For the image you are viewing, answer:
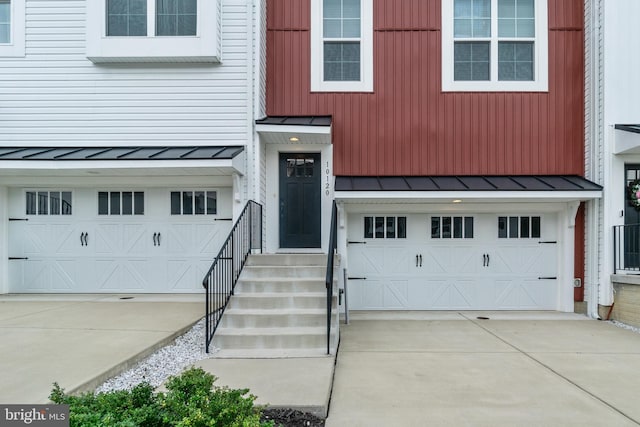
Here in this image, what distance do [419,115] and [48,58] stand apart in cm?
705

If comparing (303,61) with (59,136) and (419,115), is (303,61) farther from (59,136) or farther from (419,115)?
(59,136)

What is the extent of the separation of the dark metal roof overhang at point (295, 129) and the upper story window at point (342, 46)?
896mm

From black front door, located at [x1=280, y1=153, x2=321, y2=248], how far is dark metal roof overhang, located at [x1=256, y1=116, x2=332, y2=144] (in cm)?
42

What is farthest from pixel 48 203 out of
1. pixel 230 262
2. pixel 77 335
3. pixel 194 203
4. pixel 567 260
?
pixel 567 260

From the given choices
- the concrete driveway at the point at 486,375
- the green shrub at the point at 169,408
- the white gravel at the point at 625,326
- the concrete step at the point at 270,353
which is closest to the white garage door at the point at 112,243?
the concrete step at the point at 270,353

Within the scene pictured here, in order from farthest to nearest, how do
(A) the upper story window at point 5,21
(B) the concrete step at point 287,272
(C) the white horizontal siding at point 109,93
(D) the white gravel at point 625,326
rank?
(A) the upper story window at point 5,21 < (C) the white horizontal siding at point 109,93 < (D) the white gravel at point 625,326 < (B) the concrete step at point 287,272

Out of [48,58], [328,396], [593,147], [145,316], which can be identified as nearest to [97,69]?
[48,58]

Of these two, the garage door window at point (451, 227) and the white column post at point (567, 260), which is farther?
the garage door window at point (451, 227)

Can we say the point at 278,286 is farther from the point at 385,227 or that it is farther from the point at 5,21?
the point at 5,21

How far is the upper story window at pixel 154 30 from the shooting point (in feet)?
23.4

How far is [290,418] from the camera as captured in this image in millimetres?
3254

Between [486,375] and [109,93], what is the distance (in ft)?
24.8

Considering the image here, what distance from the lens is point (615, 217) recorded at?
23.7 feet

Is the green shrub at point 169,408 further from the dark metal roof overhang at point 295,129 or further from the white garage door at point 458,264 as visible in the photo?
the white garage door at point 458,264
